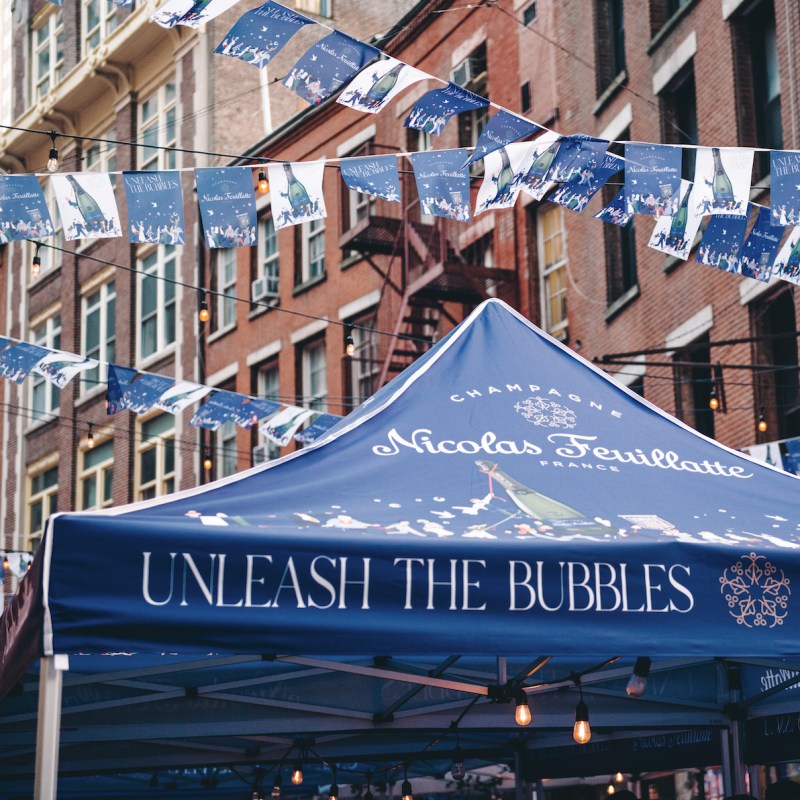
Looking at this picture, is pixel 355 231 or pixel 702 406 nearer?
pixel 702 406

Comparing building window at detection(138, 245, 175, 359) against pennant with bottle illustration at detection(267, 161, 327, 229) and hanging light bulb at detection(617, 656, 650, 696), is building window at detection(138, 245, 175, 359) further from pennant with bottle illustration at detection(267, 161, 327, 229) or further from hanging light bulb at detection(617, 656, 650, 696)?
hanging light bulb at detection(617, 656, 650, 696)

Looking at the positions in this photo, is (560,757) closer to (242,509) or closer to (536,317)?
(242,509)

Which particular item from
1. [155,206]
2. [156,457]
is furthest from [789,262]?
[156,457]

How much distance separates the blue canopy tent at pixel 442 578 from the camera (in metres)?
5.53

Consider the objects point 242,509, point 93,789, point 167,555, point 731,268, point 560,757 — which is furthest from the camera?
point 93,789

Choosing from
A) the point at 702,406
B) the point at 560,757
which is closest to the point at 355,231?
the point at 702,406

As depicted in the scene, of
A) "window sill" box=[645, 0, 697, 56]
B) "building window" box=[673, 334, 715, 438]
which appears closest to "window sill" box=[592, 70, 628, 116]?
"window sill" box=[645, 0, 697, 56]

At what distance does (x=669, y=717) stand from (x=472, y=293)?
1494 centimetres

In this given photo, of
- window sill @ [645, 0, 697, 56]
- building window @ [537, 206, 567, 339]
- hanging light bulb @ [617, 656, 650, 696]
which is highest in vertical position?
window sill @ [645, 0, 697, 56]

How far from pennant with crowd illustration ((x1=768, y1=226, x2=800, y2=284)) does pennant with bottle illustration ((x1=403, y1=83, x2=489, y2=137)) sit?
245 cm

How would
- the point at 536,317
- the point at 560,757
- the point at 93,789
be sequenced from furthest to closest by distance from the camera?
1. the point at 536,317
2. the point at 93,789
3. the point at 560,757

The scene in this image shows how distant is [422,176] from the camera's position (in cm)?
1082

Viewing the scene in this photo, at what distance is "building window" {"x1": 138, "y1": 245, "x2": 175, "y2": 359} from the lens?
33.6m

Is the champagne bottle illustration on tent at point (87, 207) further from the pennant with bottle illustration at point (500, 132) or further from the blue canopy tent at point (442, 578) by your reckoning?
the blue canopy tent at point (442, 578)
